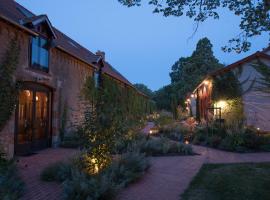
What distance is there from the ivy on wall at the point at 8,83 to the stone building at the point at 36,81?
225 mm

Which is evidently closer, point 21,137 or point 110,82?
point 110,82

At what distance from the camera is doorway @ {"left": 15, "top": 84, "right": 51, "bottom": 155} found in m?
11.6

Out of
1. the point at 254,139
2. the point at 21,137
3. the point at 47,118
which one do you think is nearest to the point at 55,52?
the point at 47,118

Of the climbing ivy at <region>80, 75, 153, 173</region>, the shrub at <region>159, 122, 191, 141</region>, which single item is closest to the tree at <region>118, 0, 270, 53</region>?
the climbing ivy at <region>80, 75, 153, 173</region>

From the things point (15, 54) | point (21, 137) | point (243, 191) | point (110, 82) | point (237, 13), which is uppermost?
point (237, 13)

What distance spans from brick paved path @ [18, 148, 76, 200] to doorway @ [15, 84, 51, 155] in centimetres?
70

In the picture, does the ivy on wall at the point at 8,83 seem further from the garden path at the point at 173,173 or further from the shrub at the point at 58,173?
the garden path at the point at 173,173

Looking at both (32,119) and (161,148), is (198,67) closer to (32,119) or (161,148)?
(161,148)

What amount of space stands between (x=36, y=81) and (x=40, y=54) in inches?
49.3

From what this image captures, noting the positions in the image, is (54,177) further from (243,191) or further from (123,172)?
(243,191)

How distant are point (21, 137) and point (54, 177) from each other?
4.52 metres

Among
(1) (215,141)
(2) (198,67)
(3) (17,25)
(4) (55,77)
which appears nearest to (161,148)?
(1) (215,141)

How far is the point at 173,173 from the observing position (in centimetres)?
870

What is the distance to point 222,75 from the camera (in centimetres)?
2078
